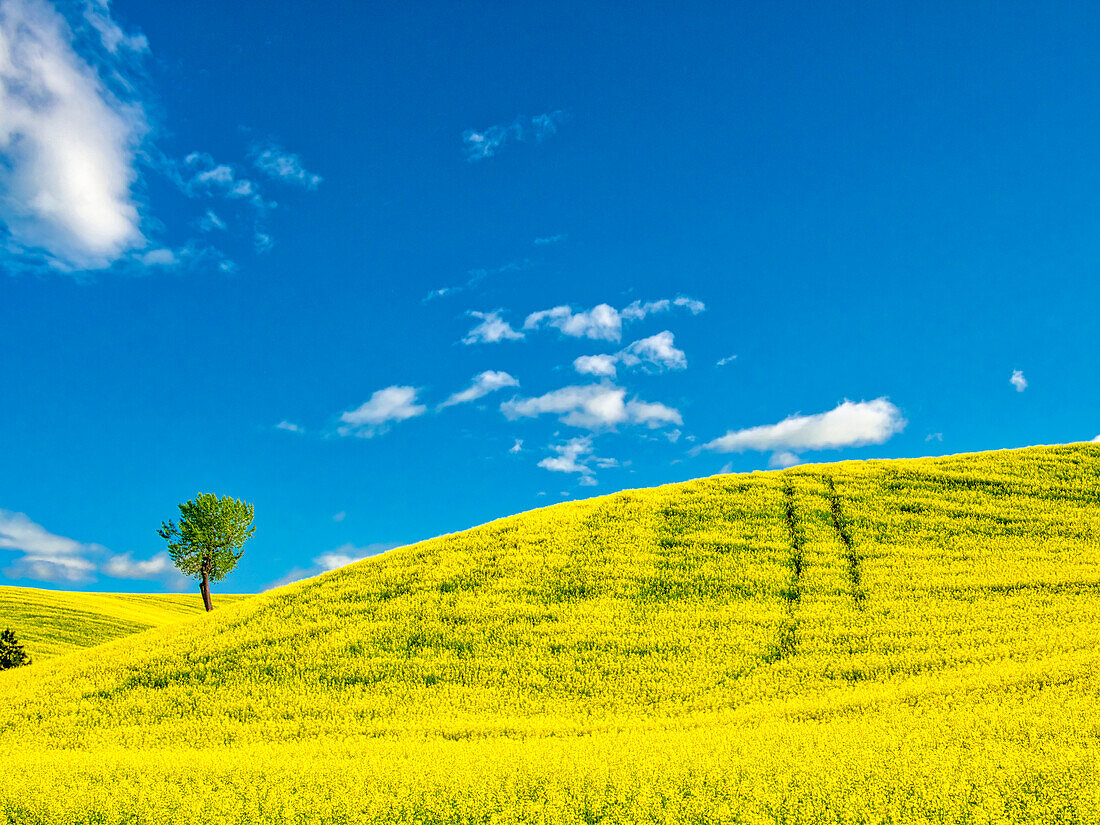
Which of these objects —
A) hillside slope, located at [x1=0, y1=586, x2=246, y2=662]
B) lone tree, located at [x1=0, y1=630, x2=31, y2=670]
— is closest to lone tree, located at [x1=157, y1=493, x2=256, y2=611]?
hillside slope, located at [x1=0, y1=586, x2=246, y2=662]

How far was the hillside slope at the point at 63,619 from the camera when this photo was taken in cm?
4494

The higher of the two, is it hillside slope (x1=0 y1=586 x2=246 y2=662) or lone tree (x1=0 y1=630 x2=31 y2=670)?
hillside slope (x1=0 y1=586 x2=246 y2=662)

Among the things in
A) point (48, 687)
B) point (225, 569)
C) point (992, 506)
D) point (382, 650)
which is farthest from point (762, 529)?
point (225, 569)

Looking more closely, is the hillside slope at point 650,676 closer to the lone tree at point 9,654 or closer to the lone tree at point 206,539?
the lone tree at point 9,654

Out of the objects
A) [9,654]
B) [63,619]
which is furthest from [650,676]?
[63,619]

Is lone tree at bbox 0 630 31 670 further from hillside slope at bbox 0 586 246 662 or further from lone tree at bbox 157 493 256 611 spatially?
lone tree at bbox 157 493 256 611

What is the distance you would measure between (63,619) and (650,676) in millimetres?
46768

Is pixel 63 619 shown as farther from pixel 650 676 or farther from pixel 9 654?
pixel 650 676

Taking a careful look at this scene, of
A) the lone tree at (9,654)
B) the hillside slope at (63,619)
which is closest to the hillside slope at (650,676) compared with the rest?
the lone tree at (9,654)

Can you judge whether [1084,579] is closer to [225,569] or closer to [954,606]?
[954,606]

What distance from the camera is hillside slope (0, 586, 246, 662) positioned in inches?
1769

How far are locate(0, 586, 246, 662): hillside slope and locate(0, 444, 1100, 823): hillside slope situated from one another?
2179cm

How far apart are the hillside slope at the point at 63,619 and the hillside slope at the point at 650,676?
21787mm

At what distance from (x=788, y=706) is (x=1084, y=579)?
48.0 ft
